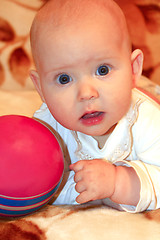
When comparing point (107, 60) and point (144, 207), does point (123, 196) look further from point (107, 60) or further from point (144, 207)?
point (107, 60)

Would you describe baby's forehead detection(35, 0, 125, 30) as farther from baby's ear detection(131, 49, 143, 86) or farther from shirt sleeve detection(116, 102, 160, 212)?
shirt sleeve detection(116, 102, 160, 212)

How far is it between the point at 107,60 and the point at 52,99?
183 millimetres

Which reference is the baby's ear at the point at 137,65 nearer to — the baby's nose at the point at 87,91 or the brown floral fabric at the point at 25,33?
the baby's nose at the point at 87,91

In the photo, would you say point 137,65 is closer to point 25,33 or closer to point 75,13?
point 75,13

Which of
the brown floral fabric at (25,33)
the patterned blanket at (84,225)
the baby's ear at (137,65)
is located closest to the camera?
the patterned blanket at (84,225)

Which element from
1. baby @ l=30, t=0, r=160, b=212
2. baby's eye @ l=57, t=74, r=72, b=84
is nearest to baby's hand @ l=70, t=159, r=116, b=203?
baby @ l=30, t=0, r=160, b=212

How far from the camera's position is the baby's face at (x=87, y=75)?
0.89 metres

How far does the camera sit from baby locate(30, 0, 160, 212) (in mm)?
897

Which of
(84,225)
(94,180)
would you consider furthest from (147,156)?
(84,225)

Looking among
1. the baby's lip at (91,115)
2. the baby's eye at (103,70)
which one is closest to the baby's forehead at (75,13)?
the baby's eye at (103,70)

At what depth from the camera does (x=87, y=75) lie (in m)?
0.90

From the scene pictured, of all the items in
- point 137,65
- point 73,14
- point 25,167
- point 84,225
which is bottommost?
point 84,225

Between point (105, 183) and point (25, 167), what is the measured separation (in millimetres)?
219

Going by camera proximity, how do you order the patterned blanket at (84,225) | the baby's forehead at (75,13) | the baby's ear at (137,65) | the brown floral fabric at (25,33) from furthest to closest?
the brown floral fabric at (25,33), the baby's ear at (137,65), the baby's forehead at (75,13), the patterned blanket at (84,225)
